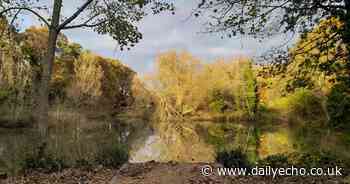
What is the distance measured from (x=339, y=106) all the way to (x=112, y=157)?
14.8 ft

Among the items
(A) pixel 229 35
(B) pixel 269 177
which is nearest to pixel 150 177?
(B) pixel 269 177

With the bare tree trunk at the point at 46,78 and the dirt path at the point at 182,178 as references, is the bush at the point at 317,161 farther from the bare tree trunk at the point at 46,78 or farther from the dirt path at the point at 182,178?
the bare tree trunk at the point at 46,78

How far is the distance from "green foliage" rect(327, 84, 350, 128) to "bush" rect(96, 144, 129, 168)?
166 inches

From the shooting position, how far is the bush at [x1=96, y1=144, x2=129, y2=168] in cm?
771

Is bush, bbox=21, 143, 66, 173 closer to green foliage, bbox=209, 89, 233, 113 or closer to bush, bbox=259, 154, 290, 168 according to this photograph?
bush, bbox=259, 154, 290, 168

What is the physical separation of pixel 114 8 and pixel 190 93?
3183cm

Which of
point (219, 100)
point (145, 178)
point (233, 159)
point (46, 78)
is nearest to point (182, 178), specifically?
point (145, 178)

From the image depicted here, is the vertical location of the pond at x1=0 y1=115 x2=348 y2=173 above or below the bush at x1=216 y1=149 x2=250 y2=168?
below

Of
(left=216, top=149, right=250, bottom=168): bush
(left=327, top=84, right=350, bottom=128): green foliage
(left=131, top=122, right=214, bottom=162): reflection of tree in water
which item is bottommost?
(left=131, top=122, right=214, bottom=162): reflection of tree in water

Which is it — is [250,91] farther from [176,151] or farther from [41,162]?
[41,162]

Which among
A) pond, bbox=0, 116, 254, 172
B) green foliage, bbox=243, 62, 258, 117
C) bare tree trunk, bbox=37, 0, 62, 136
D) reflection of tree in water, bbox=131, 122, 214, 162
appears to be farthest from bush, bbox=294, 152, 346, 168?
green foliage, bbox=243, 62, 258, 117

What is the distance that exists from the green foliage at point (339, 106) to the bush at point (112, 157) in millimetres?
4216

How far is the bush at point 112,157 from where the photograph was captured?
25.3 feet

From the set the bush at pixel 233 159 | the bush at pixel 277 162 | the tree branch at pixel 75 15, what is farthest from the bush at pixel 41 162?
the bush at pixel 277 162
